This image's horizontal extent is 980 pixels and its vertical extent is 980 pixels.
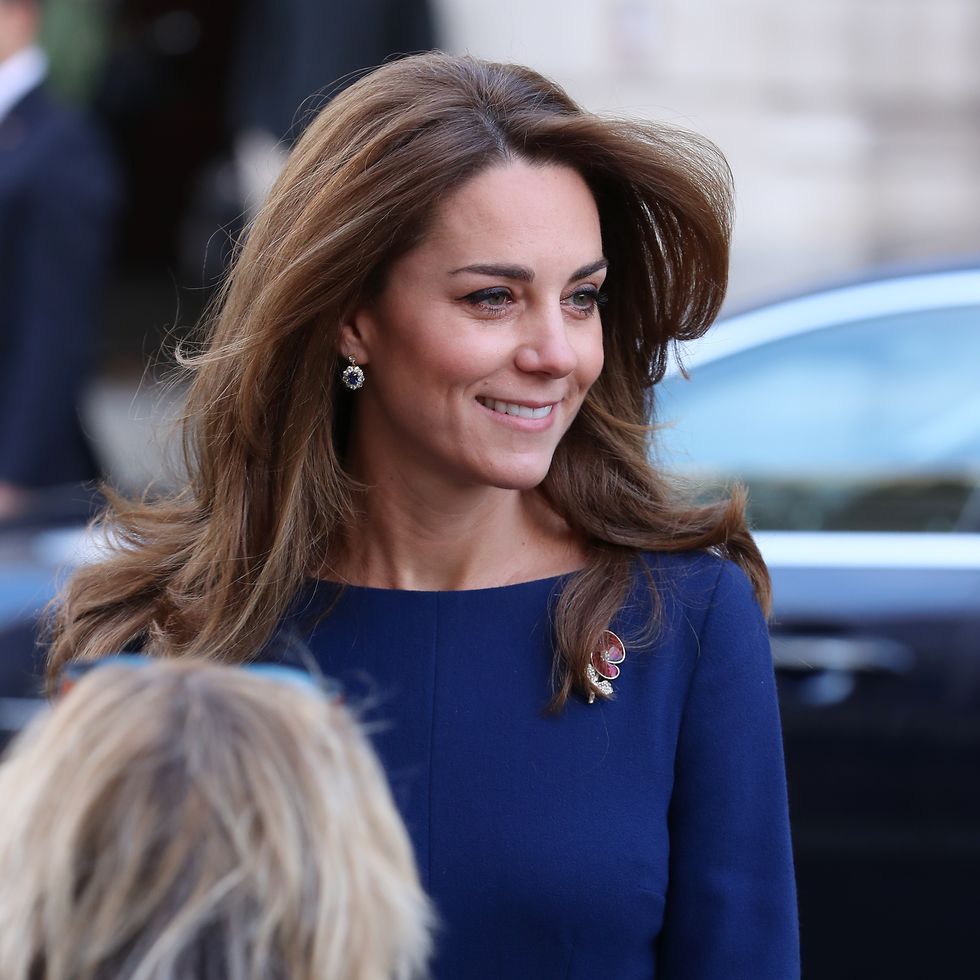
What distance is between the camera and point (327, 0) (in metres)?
6.45

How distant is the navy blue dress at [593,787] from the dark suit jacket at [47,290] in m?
3.22

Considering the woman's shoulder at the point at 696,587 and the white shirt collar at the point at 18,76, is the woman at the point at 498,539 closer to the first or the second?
the woman's shoulder at the point at 696,587

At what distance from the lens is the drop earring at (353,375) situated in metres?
2.21

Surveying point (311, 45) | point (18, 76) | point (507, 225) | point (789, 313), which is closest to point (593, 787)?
point (507, 225)

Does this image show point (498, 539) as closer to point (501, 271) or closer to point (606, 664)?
point (606, 664)

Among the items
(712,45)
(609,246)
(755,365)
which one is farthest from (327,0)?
(609,246)

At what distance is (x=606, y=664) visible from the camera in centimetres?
207

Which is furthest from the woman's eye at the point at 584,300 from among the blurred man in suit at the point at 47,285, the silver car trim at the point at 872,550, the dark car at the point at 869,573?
the blurred man in suit at the point at 47,285

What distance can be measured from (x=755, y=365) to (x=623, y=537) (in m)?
1.54

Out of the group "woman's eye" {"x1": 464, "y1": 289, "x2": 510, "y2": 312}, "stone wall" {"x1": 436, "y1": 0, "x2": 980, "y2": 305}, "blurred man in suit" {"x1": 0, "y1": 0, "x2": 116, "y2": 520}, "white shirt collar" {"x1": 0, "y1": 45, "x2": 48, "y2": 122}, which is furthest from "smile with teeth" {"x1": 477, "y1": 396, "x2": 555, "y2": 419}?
"stone wall" {"x1": 436, "y1": 0, "x2": 980, "y2": 305}

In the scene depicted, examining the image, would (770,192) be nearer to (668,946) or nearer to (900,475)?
(900,475)

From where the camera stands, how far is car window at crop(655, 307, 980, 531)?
3656mm

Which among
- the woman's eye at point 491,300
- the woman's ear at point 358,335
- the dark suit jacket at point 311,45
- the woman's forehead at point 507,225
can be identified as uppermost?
the dark suit jacket at point 311,45

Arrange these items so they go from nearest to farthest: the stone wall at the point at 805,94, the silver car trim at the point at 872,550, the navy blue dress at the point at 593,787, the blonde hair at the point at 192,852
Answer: the blonde hair at the point at 192,852
the navy blue dress at the point at 593,787
the silver car trim at the point at 872,550
the stone wall at the point at 805,94
